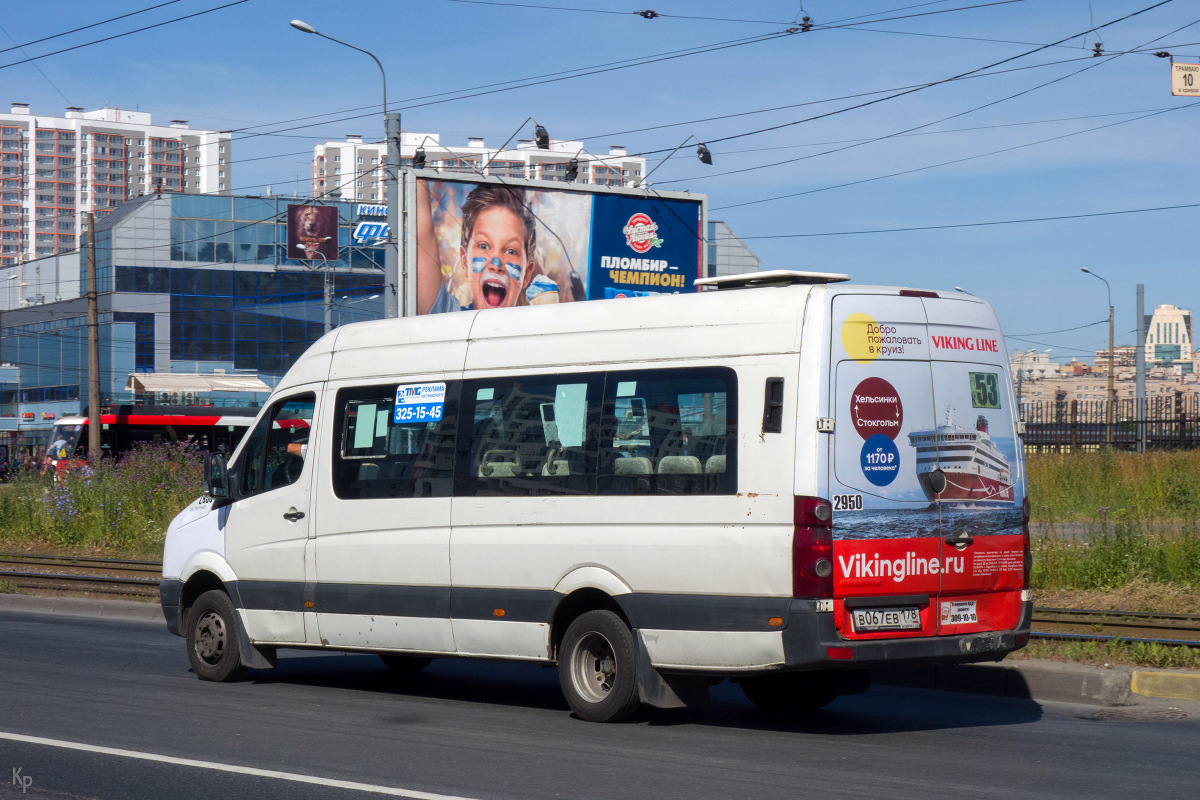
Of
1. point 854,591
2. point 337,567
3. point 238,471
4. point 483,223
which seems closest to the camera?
point 854,591

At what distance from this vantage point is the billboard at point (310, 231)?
79.0m

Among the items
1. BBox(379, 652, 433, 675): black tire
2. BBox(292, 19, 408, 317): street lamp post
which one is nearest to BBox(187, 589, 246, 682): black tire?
BBox(379, 652, 433, 675): black tire

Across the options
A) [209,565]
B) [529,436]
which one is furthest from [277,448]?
[529,436]

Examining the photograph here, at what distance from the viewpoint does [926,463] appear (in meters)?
7.48

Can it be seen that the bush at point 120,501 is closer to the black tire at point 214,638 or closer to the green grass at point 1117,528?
the black tire at point 214,638

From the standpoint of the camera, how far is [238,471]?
10156 millimetres

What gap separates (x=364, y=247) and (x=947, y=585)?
261 feet

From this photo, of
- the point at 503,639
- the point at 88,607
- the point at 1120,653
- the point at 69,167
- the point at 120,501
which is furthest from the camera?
the point at 69,167

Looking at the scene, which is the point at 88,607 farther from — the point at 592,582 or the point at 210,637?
the point at 592,582

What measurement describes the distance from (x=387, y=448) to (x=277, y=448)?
1225mm

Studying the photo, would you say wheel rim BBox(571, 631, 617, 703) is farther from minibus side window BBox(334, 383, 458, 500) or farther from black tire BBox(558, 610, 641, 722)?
minibus side window BBox(334, 383, 458, 500)

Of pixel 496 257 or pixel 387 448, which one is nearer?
pixel 387 448

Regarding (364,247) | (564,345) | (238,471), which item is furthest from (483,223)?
(364,247)

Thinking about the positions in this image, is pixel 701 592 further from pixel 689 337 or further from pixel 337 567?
pixel 337 567
